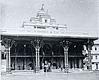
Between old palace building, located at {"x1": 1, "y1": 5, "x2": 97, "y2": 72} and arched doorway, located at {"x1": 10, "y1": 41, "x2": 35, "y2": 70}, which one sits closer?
old palace building, located at {"x1": 1, "y1": 5, "x2": 97, "y2": 72}

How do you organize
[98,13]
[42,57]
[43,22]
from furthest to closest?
[43,22] → [42,57] → [98,13]

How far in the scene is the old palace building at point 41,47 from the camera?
13.6 metres

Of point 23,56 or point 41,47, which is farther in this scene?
point 41,47

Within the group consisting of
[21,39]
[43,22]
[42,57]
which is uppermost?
[43,22]

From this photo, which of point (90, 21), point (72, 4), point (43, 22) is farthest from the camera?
point (43, 22)

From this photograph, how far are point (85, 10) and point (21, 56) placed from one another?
24.3 feet

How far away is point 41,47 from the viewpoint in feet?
49.6

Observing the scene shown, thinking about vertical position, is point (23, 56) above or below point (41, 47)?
below

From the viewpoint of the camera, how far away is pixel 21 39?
14.0 m

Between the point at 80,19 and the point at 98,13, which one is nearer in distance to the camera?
the point at 98,13

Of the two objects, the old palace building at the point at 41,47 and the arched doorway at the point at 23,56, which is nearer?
the old palace building at the point at 41,47

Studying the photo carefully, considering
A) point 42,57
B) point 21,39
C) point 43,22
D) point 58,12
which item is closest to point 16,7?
point 58,12

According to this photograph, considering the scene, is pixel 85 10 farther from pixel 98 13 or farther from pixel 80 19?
pixel 98 13

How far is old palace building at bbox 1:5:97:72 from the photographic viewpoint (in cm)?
1356
